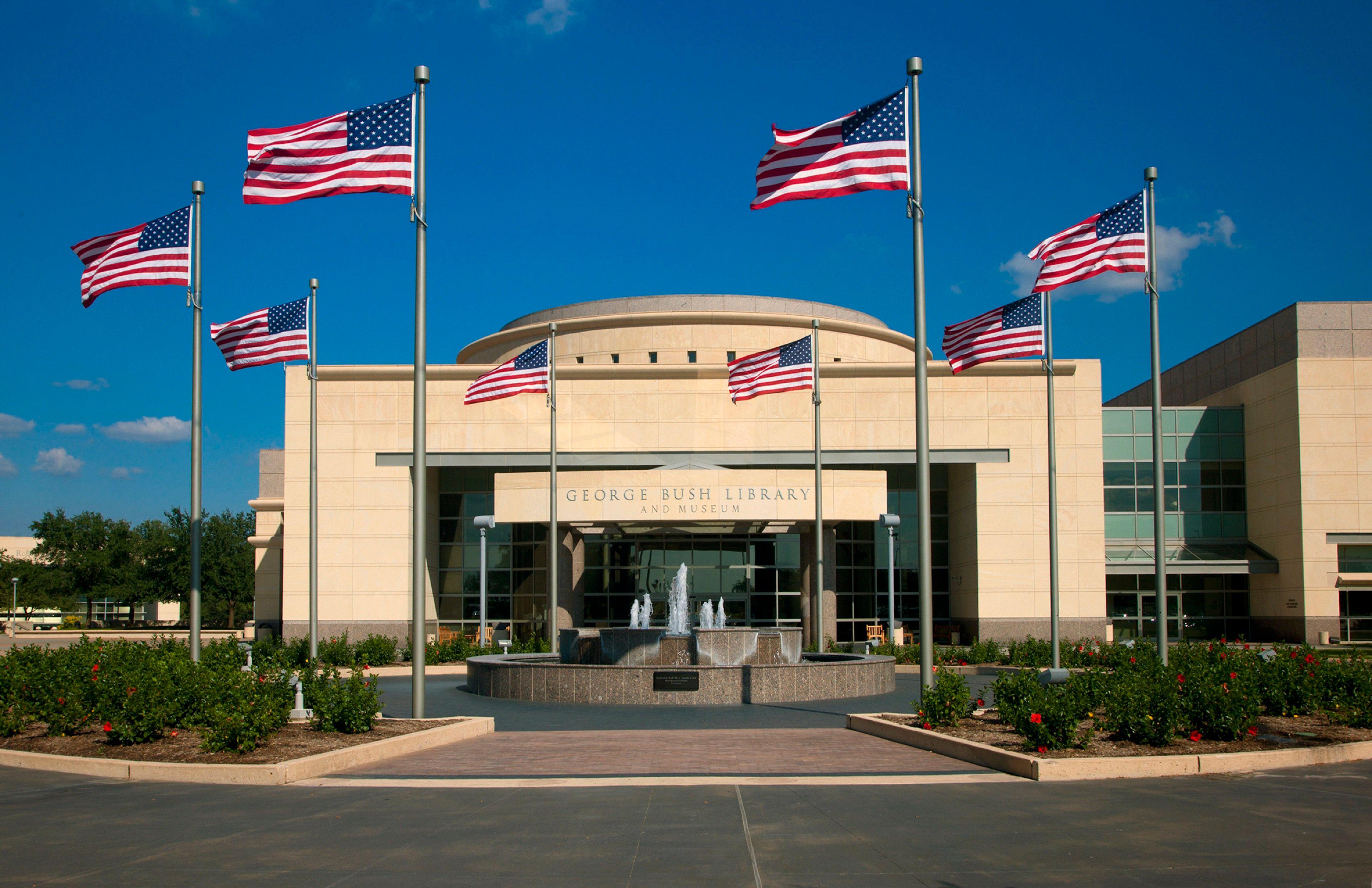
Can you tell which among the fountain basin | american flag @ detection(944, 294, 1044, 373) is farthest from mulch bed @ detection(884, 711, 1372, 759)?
american flag @ detection(944, 294, 1044, 373)

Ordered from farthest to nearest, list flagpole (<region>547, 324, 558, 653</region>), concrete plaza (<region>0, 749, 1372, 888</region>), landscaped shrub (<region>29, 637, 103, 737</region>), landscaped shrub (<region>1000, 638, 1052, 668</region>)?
landscaped shrub (<region>1000, 638, 1052, 668</region>)
flagpole (<region>547, 324, 558, 653</region>)
landscaped shrub (<region>29, 637, 103, 737</region>)
concrete plaza (<region>0, 749, 1372, 888</region>)

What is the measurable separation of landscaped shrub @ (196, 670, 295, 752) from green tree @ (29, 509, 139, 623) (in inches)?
2659

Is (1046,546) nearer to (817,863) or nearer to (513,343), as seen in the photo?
(513,343)

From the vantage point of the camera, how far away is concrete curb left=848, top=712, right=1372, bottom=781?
10.9m

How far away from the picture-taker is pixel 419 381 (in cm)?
1541

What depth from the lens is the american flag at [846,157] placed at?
14.7 m

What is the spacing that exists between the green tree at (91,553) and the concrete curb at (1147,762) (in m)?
73.1

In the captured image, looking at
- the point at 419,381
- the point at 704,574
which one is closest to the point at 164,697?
the point at 419,381

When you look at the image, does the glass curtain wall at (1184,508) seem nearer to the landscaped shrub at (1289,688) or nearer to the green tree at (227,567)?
the landscaped shrub at (1289,688)

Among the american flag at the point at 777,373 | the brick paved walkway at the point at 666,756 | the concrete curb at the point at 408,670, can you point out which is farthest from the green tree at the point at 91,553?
the brick paved walkway at the point at 666,756

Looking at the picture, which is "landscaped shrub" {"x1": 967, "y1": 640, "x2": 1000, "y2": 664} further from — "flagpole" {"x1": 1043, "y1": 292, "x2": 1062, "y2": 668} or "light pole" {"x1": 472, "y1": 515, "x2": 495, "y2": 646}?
"light pole" {"x1": 472, "y1": 515, "x2": 495, "y2": 646}

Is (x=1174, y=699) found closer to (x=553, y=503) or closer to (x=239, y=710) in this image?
(x=239, y=710)

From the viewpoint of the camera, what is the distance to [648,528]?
114 feet

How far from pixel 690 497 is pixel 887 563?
11216mm
